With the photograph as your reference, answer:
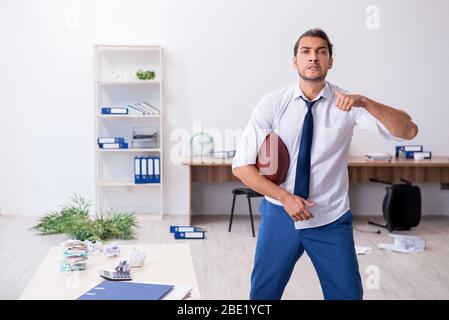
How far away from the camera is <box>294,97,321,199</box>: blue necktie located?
2691 mm

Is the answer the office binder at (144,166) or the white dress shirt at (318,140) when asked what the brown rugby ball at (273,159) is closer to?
the white dress shirt at (318,140)

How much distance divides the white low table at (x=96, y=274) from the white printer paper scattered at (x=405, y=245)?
298 cm

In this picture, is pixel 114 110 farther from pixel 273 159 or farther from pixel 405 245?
pixel 273 159

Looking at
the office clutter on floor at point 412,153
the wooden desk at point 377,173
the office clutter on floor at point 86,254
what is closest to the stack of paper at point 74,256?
the office clutter on floor at point 86,254

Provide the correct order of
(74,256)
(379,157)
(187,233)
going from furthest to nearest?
(379,157)
(187,233)
(74,256)

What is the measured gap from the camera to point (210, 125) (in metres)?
6.90

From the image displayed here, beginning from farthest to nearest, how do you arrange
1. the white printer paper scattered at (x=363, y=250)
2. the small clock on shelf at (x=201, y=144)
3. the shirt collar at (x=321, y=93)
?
the small clock on shelf at (x=201, y=144)
the white printer paper scattered at (x=363, y=250)
the shirt collar at (x=321, y=93)

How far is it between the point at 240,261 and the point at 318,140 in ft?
8.13

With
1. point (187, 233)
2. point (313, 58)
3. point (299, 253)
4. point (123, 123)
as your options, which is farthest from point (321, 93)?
point (123, 123)

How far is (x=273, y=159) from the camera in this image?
2750mm

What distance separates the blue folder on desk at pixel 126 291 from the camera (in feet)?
6.89

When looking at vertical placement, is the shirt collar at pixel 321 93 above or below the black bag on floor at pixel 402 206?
above
